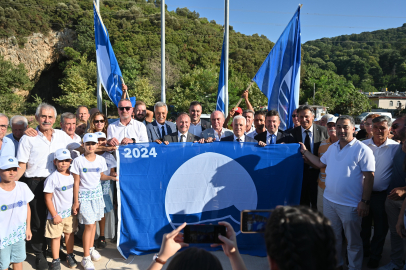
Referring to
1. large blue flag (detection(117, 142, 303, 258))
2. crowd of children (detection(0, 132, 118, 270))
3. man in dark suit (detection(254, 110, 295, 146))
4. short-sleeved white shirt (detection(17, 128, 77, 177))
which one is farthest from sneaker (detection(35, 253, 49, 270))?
man in dark suit (detection(254, 110, 295, 146))

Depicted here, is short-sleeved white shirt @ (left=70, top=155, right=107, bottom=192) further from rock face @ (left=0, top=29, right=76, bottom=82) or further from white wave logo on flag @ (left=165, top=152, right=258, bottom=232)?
rock face @ (left=0, top=29, right=76, bottom=82)

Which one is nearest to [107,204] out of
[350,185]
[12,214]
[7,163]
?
[12,214]

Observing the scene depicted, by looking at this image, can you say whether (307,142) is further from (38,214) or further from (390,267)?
(38,214)

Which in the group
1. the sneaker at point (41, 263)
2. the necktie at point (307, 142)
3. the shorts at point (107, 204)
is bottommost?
the sneaker at point (41, 263)

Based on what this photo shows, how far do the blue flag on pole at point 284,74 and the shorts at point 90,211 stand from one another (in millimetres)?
3695

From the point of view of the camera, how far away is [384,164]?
373 centimetres

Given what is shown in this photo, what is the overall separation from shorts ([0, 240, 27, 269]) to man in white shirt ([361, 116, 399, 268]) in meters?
4.49

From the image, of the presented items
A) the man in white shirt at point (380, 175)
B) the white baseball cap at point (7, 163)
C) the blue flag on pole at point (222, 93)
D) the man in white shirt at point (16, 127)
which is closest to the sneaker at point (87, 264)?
the white baseball cap at point (7, 163)

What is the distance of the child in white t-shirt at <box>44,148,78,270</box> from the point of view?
3.64 m

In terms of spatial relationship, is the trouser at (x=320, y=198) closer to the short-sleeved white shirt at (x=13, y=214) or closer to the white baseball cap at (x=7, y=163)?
the short-sleeved white shirt at (x=13, y=214)

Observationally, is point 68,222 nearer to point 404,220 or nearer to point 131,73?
point 404,220

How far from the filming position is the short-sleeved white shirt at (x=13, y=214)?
3.13 metres

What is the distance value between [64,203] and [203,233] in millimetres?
2632

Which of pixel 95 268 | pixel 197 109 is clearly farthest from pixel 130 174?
pixel 197 109
